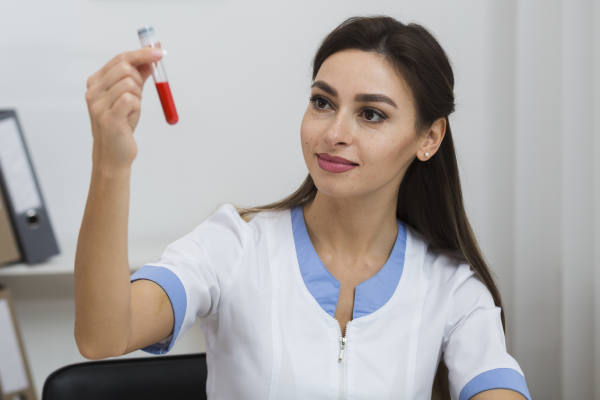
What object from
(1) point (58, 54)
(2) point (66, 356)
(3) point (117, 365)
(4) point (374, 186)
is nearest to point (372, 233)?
(4) point (374, 186)

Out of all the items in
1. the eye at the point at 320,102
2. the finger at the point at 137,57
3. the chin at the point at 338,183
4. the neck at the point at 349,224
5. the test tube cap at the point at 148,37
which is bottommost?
the neck at the point at 349,224

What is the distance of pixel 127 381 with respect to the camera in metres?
1.21

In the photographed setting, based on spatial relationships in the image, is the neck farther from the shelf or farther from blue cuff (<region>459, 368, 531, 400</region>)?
the shelf

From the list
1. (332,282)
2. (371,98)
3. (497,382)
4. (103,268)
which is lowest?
(497,382)

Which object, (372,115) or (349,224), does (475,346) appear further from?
(372,115)

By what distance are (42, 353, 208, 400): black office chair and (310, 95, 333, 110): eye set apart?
0.68 metres

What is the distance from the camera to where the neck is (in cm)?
115

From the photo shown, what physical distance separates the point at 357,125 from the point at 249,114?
725 mm

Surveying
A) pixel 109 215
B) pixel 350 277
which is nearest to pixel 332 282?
pixel 350 277

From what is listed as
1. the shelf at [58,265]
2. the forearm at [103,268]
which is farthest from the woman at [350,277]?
the shelf at [58,265]

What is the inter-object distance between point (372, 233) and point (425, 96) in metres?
0.32

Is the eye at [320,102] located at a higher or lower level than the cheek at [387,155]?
higher

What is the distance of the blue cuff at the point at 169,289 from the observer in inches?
33.5

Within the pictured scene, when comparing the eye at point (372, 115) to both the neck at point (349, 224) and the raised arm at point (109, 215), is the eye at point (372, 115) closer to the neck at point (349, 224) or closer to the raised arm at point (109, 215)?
the neck at point (349, 224)
